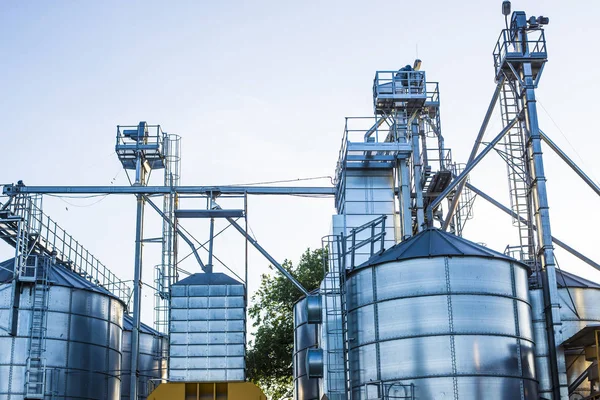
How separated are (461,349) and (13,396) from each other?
1603 centimetres

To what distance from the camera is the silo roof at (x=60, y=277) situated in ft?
106

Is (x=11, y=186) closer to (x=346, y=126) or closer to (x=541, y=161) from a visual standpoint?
(x=346, y=126)

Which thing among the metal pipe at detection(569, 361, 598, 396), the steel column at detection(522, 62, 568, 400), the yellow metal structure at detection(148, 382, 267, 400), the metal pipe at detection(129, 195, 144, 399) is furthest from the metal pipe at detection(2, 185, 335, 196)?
the metal pipe at detection(569, 361, 598, 396)

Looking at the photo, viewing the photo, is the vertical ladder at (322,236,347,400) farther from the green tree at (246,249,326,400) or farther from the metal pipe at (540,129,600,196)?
the green tree at (246,249,326,400)

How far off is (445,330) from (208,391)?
355 inches

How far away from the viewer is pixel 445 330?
23.9 metres

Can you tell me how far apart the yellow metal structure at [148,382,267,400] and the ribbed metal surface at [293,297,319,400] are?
566 centimetres

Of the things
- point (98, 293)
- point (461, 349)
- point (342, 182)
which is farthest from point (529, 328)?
point (98, 293)

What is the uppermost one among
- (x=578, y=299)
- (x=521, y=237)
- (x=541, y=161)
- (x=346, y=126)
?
(x=346, y=126)

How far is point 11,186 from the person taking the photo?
3678 centimetres

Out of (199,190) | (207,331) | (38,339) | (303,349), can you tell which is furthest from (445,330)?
(199,190)

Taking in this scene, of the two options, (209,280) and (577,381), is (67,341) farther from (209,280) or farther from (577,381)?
(577,381)

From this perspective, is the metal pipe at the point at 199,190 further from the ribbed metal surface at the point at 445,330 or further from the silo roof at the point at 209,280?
the ribbed metal surface at the point at 445,330

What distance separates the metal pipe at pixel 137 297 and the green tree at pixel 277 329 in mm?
13829
